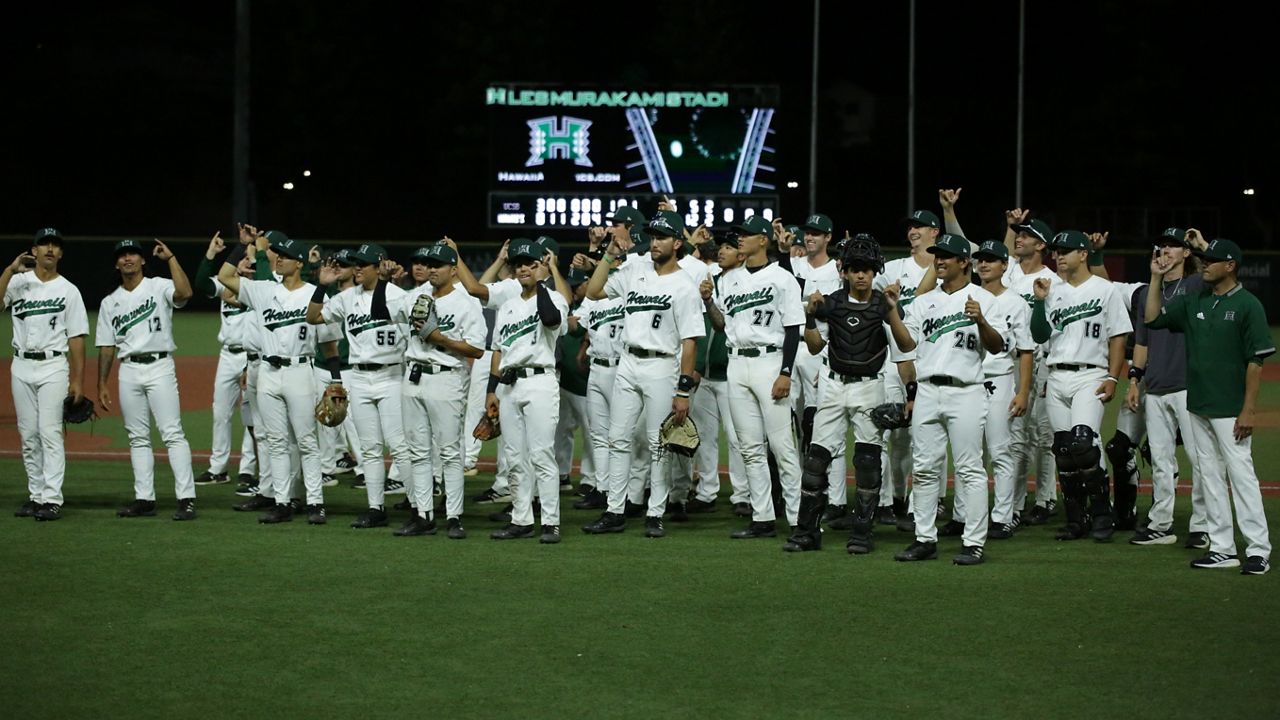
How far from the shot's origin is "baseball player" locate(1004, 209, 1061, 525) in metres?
10.0

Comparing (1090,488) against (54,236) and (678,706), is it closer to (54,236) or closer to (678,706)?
(678,706)

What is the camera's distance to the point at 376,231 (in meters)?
51.8

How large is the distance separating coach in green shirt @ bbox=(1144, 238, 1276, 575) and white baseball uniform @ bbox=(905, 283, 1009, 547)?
1190mm

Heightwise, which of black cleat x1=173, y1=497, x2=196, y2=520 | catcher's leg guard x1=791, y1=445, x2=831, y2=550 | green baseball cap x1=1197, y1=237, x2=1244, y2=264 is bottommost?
black cleat x1=173, y1=497, x2=196, y2=520

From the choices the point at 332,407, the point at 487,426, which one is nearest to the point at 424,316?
the point at 487,426

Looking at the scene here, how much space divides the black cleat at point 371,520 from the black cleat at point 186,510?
116 cm

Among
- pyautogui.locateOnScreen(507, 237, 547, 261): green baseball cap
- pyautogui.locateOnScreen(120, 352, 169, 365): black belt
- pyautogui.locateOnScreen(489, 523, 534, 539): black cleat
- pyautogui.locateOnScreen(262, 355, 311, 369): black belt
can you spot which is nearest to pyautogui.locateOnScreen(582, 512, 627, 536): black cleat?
pyautogui.locateOnScreen(489, 523, 534, 539): black cleat

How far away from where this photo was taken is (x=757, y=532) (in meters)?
9.51

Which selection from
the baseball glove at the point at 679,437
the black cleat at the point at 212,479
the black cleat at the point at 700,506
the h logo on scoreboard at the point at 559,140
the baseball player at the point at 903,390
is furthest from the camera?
the h logo on scoreboard at the point at 559,140

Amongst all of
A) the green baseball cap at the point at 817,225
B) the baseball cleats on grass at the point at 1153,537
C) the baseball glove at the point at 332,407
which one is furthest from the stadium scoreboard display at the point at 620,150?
the baseball cleats on grass at the point at 1153,537

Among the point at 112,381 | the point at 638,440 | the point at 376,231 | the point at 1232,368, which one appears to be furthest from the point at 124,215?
the point at 1232,368

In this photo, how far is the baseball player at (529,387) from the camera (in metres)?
9.17

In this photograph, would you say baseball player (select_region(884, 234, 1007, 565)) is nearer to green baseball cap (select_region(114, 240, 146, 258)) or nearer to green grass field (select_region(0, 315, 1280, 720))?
green grass field (select_region(0, 315, 1280, 720))

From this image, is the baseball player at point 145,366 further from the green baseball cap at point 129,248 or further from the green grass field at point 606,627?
the green grass field at point 606,627
